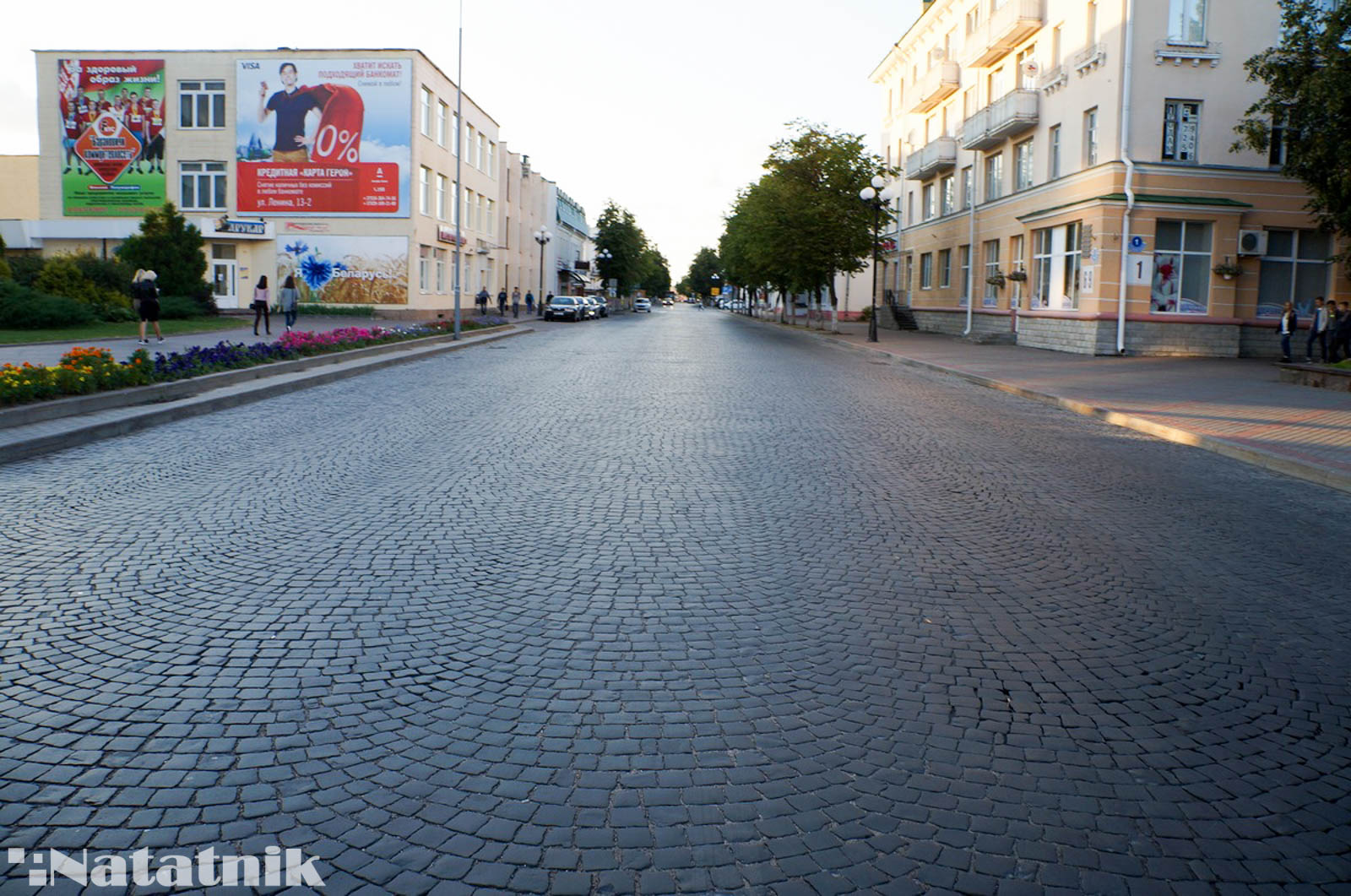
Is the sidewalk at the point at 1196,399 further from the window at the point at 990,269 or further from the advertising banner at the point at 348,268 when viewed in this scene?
the advertising banner at the point at 348,268

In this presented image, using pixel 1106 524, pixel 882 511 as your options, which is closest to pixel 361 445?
pixel 882 511

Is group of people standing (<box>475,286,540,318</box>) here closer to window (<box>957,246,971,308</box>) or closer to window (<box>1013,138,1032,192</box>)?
window (<box>957,246,971,308</box>)

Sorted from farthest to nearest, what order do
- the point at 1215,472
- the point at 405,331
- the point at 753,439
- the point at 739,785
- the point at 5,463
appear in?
the point at 405,331, the point at 753,439, the point at 1215,472, the point at 5,463, the point at 739,785

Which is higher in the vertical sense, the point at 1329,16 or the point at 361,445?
the point at 1329,16

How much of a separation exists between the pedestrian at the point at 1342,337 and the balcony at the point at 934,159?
2116cm

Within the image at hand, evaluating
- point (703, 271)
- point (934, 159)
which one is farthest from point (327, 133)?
point (703, 271)

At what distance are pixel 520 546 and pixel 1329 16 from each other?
24.1 meters

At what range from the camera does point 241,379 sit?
16891 millimetres

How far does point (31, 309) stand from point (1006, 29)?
30740 mm

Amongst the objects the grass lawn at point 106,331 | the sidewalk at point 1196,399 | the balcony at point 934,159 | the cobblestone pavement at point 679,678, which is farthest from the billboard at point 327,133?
the cobblestone pavement at point 679,678

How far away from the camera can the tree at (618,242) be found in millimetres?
99688

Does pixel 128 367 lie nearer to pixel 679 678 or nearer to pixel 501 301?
pixel 679 678

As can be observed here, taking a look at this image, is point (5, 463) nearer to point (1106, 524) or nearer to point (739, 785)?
point (739, 785)

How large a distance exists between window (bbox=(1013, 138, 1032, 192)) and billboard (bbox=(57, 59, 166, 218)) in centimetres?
3602
